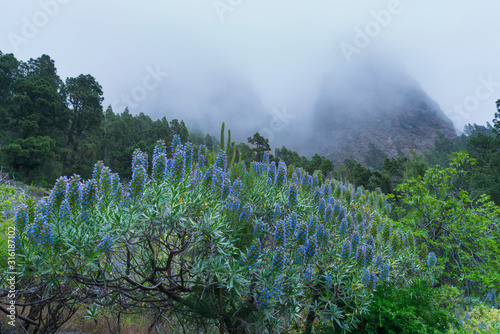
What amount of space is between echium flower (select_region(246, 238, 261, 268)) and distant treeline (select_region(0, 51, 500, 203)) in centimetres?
1339

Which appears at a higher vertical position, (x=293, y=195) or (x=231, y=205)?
(x=293, y=195)

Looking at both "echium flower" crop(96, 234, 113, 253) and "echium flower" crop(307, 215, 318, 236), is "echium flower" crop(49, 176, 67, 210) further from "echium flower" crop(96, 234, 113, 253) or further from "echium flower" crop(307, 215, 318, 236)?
"echium flower" crop(307, 215, 318, 236)

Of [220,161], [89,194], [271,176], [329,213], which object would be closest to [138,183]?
[89,194]

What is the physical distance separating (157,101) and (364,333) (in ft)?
342

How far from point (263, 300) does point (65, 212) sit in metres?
2.10

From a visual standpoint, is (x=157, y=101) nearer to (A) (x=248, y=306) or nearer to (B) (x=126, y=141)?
(B) (x=126, y=141)

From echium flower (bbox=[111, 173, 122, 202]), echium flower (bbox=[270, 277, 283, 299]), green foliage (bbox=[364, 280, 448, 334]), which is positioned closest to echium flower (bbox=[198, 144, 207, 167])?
echium flower (bbox=[111, 173, 122, 202])

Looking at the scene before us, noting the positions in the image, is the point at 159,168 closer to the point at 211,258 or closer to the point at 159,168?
the point at 159,168

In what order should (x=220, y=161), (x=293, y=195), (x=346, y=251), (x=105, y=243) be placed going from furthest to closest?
(x=293, y=195), (x=346, y=251), (x=220, y=161), (x=105, y=243)

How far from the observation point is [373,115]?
100312 mm

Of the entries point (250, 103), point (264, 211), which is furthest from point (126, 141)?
point (250, 103)

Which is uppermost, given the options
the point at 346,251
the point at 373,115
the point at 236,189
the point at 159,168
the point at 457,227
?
the point at 373,115

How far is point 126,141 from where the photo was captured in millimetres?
25703

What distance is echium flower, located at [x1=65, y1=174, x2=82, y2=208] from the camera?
2381 mm
